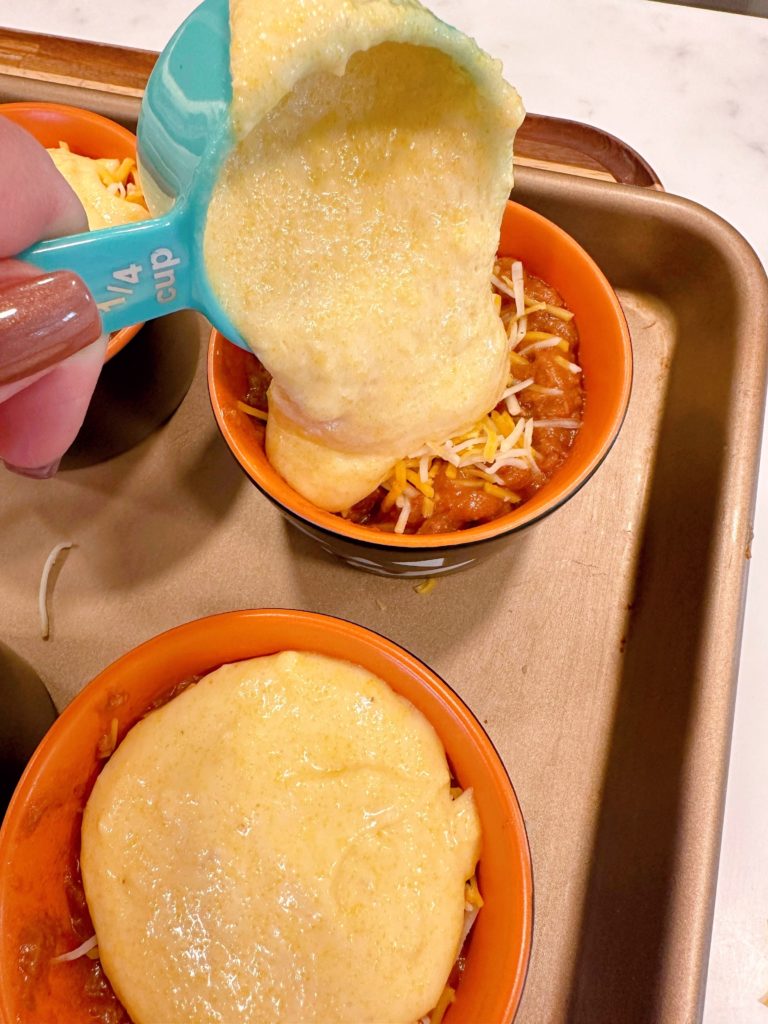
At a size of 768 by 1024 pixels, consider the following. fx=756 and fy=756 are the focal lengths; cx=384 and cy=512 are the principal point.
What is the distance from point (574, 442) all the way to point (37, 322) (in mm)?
779

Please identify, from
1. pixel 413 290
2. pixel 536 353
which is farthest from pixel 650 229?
pixel 413 290

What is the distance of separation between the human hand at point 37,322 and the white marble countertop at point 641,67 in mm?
1234

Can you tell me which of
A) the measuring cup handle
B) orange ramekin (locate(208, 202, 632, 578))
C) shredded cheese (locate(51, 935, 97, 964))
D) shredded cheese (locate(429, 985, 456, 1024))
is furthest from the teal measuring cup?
shredded cheese (locate(429, 985, 456, 1024))

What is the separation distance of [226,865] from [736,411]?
101 cm

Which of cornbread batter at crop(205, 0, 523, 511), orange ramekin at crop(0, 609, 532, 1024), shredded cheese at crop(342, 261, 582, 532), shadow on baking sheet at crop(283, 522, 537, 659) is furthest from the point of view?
shadow on baking sheet at crop(283, 522, 537, 659)

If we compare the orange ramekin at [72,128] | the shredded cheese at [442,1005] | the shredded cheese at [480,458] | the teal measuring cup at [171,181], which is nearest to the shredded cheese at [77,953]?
the shredded cheese at [442,1005]

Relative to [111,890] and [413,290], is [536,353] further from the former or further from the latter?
[111,890]

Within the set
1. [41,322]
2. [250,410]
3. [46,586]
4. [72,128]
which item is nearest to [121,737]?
[46,586]

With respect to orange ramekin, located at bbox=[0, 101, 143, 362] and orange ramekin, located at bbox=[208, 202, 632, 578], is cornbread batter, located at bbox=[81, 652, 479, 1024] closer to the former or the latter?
orange ramekin, located at bbox=[208, 202, 632, 578]

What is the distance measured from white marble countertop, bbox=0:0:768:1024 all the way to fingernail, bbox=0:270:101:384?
1358 mm

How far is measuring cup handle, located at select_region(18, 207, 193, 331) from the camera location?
2.49ft

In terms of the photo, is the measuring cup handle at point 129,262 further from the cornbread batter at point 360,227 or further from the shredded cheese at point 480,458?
the shredded cheese at point 480,458

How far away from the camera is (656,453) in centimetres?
137

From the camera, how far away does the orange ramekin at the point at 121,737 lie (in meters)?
0.87
